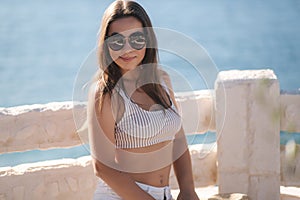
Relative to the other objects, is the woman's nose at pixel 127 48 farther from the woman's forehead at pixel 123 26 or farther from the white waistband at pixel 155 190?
the white waistband at pixel 155 190

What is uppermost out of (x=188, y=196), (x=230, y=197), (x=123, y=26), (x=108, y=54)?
(x=123, y=26)

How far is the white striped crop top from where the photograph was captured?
10.9ft

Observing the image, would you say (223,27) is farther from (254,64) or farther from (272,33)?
(254,64)

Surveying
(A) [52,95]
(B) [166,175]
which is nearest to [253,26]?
(A) [52,95]

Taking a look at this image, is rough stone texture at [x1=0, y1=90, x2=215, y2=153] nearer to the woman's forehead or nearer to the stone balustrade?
the stone balustrade

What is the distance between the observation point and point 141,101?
3467 millimetres

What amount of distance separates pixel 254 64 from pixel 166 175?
15508 millimetres

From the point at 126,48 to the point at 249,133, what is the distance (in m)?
1.49

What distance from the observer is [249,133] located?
14.8 feet

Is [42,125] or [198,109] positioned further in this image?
[198,109]

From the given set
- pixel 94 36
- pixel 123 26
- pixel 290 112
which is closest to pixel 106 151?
pixel 123 26

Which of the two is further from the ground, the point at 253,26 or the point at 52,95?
the point at 253,26

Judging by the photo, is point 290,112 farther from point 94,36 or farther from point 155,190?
point 94,36

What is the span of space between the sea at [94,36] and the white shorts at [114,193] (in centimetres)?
1115
